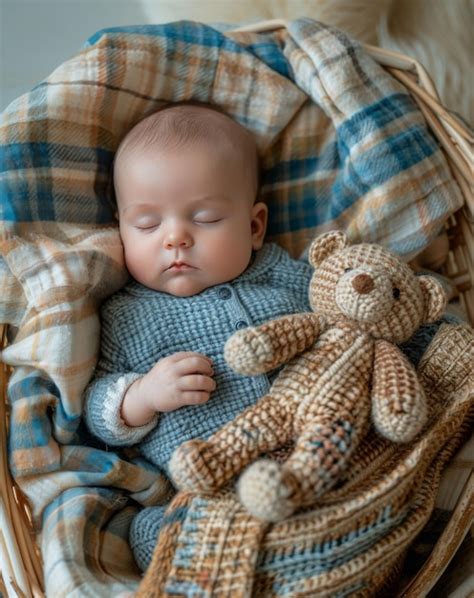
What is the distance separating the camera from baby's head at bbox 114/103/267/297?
1113 millimetres

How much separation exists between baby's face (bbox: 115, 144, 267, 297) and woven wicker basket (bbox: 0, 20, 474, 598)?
10.9 inches

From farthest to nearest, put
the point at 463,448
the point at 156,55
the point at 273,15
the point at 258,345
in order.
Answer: the point at 273,15 < the point at 156,55 < the point at 463,448 < the point at 258,345

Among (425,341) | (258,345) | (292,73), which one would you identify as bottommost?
(425,341)

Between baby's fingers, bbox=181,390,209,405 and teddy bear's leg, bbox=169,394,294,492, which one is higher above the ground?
teddy bear's leg, bbox=169,394,294,492

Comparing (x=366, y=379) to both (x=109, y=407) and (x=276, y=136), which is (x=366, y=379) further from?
(x=276, y=136)

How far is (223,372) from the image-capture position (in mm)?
1060

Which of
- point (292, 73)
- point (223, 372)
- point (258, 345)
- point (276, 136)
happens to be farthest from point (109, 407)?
point (292, 73)

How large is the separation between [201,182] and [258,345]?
36 cm

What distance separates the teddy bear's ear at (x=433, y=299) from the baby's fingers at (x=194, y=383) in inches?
12.6

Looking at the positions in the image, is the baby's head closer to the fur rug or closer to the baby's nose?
the baby's nose

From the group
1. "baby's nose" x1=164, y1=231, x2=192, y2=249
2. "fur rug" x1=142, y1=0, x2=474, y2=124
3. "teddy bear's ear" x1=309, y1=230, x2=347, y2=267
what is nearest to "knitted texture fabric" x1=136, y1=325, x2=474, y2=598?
"teddy bear's ear" x1=309, y1=230, x2=347, y2=267

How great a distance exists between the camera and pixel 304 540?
82 cm

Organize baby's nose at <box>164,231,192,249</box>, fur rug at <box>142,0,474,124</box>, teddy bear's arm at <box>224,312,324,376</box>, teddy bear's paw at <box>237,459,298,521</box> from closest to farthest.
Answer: teddy bear's paw at <box>237,459,298,521</box> → teddy bear's arm at <box>224,312,324,376</box> → baby's nose at <box>164,231,192,249</box> → fur rug at <box>142,0,474,124</box>

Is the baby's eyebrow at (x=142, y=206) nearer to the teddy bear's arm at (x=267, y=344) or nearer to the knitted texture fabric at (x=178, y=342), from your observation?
the knitted texture fabric at (x=178, y=342)
